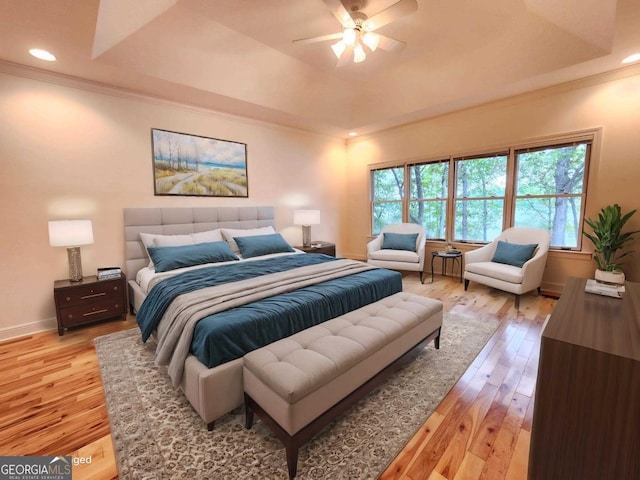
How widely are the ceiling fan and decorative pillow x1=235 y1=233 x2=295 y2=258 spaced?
2.30 meters

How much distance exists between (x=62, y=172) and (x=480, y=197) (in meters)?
5.50

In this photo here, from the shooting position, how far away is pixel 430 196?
5129mm

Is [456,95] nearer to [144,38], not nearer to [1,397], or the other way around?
[144,38]

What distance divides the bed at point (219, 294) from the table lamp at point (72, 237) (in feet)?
1.60

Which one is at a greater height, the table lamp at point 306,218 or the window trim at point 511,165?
the window trim at point 511,165

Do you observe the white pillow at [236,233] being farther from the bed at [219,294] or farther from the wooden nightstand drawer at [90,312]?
the wooden nightstand drawer at [90,312]

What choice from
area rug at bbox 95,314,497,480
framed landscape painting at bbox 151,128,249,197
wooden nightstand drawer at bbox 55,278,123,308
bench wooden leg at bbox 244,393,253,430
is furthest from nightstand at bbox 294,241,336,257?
bench wooden leg at bbox 244,393,253,430

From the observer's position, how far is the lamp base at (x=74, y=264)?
296cm

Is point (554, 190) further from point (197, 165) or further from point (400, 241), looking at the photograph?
point (197, 165)

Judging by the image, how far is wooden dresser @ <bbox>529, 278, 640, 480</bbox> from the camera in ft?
3.17

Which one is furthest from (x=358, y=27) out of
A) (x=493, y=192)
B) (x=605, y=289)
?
(x=493, y=192)

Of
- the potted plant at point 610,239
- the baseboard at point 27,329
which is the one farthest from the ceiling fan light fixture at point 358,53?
the baseboard at point 27,329

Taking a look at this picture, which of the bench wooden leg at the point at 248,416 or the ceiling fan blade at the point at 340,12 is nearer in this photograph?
the bench wooden leg at the point at 248,416

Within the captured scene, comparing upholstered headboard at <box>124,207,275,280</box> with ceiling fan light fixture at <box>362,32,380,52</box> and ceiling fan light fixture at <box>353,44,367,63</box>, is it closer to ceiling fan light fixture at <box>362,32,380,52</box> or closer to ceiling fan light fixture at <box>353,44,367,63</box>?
ceiling fan light fixture at <box>353,44,367,63</box>
